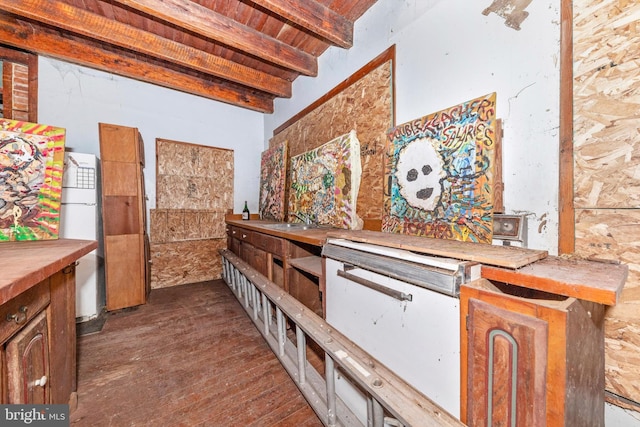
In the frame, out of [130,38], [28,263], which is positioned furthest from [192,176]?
[28,263]

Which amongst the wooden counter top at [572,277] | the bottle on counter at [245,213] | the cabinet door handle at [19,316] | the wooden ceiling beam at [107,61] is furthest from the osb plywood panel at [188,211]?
the wooden counter top at [572,277]

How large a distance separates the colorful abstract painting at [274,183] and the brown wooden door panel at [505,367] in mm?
2410

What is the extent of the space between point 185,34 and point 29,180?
192cm

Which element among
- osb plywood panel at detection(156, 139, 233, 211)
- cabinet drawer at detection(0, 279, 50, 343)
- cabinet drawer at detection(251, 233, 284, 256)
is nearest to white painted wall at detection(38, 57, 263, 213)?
osb plywood panel at detection(156, 139, 233, 211)

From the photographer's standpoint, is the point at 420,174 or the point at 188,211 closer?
the point at 420,174

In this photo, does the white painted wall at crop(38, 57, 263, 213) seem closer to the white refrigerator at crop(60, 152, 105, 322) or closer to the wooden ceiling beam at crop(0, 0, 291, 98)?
the white refrigerator at crop(60, 152, 105, 322)

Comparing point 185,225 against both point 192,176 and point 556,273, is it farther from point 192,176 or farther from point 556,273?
point 556,273

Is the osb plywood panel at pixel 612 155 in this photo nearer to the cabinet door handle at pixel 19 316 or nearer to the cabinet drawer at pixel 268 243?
the cabinet drawer at pixel 268 243

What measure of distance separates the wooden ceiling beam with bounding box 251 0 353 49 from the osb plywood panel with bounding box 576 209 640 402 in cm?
212

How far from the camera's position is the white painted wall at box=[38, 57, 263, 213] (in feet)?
8.79

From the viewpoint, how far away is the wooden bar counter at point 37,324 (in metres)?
0.76

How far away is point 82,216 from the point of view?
7.65ft

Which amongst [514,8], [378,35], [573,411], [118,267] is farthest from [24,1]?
[573,411]

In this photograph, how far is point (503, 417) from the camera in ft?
2.15
